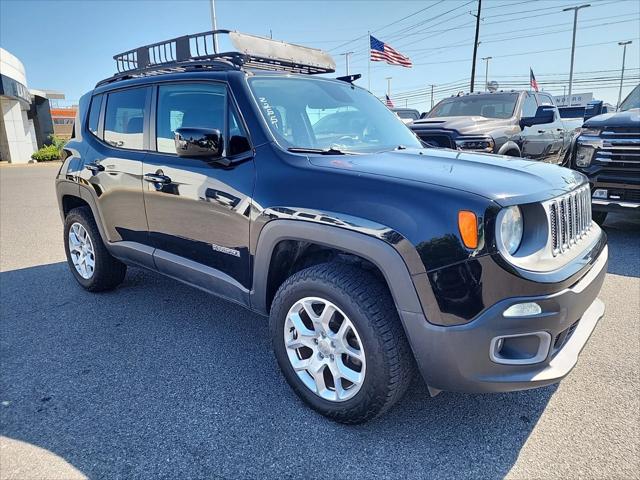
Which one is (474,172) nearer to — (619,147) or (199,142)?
(199,142)

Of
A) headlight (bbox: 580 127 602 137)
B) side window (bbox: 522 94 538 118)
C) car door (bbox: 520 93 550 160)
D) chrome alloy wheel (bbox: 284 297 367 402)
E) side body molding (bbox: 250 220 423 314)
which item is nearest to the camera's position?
side body molding (bbox: 250 220 423 314)

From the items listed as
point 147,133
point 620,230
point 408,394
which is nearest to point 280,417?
point 408,394

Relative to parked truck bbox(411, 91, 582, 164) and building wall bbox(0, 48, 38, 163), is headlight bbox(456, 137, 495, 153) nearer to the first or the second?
parked truck bbox(411, 91, 582, 164)

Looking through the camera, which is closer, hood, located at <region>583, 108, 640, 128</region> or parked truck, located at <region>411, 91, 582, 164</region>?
hood, located at <region>583, 108, 640, 128</region>

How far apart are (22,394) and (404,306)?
2390 millimetres

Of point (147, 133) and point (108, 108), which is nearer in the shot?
point (147, 133)

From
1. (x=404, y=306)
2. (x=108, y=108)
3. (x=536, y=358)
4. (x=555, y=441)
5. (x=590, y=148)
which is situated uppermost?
(x=108, y=108)

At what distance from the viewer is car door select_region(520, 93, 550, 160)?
25.7 feet

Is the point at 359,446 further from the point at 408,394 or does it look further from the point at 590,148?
the point at 590,148

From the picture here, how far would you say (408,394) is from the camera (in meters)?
2.74

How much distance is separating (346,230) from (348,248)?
9 centimetres

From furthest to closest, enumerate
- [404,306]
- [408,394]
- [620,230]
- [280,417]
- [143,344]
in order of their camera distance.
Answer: [620,230] → [143,344] → [408,394] → [280,417] → [404,306]

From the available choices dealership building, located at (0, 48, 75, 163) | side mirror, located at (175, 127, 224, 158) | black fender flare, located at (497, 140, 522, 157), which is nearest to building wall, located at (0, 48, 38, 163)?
dealership building, located at (0, 48, 75, 163)

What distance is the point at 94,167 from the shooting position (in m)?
4.02
